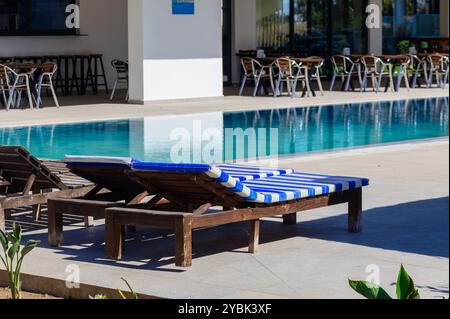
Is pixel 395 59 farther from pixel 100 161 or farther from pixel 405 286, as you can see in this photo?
pixel 405 286

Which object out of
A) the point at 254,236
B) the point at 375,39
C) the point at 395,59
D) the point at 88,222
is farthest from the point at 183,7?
the point at 254,236

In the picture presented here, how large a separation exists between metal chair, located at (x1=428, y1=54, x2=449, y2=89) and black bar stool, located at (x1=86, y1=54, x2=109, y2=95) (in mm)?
6891

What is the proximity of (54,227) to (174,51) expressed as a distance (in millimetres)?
12513

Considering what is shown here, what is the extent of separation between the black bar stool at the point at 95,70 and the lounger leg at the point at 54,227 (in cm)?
1448

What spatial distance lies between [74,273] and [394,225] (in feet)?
7.81

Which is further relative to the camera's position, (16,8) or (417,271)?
(16,8)

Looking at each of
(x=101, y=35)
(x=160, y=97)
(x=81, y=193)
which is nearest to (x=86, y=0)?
(x=101, y=35)

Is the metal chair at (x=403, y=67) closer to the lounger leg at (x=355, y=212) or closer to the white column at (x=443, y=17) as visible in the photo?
the white column at (x=443, y=17)

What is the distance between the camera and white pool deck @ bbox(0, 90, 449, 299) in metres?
5.44

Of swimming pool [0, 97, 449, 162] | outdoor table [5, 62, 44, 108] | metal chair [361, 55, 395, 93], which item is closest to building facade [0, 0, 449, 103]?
outdoor table [5, 62, 44, 108]

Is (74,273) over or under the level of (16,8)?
under

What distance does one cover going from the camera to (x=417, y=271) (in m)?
5.68

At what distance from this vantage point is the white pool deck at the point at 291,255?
5.44m
